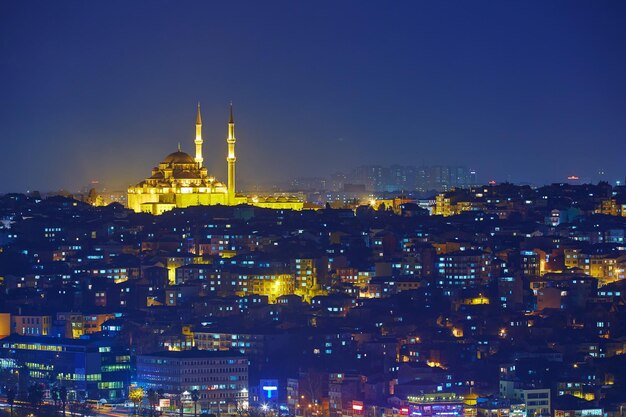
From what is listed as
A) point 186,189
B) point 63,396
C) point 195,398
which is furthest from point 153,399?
point 186,189

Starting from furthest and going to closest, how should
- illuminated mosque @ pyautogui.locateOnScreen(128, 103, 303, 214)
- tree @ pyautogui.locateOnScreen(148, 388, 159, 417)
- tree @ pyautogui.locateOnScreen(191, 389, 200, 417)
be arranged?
illuminated mosque @ pyautogui.locateOnScreen(128, 103, 303, 214) < tree @ pyautogui.locateOnScreen(191, 389, 200, 417) < tree @ pyautogui.locateOnScreen(148, 388, 159, 417)

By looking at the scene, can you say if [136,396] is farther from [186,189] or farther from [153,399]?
[186,189]

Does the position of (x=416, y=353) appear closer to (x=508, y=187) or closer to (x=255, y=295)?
(x=255, y=295)

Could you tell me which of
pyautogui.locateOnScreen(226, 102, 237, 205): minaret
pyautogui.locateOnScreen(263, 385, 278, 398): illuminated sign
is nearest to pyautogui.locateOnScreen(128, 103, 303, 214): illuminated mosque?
pyautogui.locateOnScreen(226, 102, 237, 205): minaret

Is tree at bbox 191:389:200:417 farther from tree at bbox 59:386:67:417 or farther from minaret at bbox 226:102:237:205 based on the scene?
minaret at bbox 226:102:237:205

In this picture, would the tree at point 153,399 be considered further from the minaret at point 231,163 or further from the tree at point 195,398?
the minaret at point 231,163

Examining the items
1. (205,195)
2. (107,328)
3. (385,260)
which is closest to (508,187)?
(205,195)

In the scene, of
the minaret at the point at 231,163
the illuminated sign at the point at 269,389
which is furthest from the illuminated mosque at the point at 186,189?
the illuminated sign at the point at 269,389
